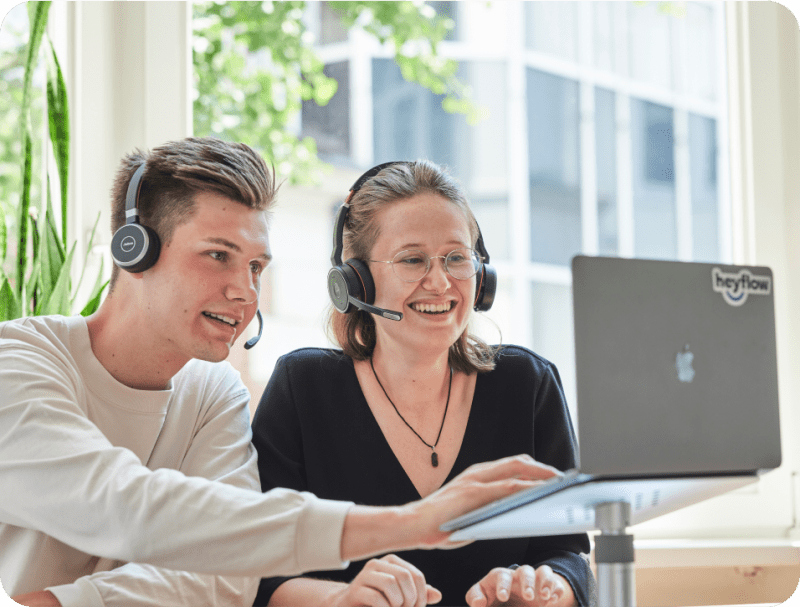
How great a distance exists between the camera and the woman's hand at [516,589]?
1159 mm

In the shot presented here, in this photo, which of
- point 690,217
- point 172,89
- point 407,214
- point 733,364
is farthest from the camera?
point 690,217

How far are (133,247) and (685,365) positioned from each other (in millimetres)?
941

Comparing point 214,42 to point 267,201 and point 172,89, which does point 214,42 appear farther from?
point 267,201

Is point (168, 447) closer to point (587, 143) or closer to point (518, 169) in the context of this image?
point (518, 169)

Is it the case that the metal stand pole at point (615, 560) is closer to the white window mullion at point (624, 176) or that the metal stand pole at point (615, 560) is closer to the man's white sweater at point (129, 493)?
the man's white sweater at point (129, 493)

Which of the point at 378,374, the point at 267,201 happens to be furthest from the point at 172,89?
the point at 378,374

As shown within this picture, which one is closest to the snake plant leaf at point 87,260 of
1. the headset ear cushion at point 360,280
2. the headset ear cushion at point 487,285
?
the headset ear cushion at point 360,280

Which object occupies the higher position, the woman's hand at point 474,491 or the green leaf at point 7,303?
the green leaf at point 7,303

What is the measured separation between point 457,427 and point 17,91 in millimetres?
1603

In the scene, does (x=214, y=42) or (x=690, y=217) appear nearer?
(x=214, y=42)

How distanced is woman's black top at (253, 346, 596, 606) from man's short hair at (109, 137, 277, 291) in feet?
1.44

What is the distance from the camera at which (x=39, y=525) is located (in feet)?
3.47

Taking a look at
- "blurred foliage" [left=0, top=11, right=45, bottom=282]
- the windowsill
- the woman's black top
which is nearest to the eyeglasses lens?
the woman's black top

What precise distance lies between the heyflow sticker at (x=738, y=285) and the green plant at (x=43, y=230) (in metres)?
1.41
